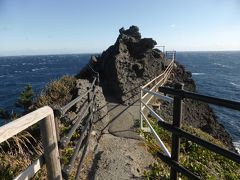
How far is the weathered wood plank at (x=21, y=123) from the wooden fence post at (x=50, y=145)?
0.28ft

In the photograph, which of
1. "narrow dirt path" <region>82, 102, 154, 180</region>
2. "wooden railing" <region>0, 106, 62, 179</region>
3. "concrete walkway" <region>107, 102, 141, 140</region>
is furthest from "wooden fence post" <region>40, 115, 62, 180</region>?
"concrete walkway" <region>107, 102, 141, 140</region>

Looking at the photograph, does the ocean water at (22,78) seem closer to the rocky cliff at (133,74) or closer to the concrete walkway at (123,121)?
the rocky cliff at (133,74)

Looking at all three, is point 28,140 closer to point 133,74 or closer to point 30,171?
point 30,171

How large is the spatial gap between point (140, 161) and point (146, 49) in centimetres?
1241

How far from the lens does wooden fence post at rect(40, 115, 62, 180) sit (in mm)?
2586

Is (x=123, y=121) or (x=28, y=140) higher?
(x=28, y=140)

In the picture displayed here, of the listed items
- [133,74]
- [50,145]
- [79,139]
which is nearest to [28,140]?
[79,139]

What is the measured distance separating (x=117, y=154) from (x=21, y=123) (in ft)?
13.2

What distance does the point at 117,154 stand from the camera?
5.90 meters

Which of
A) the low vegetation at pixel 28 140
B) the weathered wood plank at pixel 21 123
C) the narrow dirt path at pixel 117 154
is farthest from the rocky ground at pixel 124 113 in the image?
the weathered wood plank at pixel 21 123

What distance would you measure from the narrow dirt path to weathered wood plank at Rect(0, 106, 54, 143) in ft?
8.72

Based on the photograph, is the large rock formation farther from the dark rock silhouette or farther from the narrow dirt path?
the narrow dirt path

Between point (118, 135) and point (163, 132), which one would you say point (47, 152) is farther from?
point (163, 132)

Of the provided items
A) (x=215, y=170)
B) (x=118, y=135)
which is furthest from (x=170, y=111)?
(x=215, y=170)
